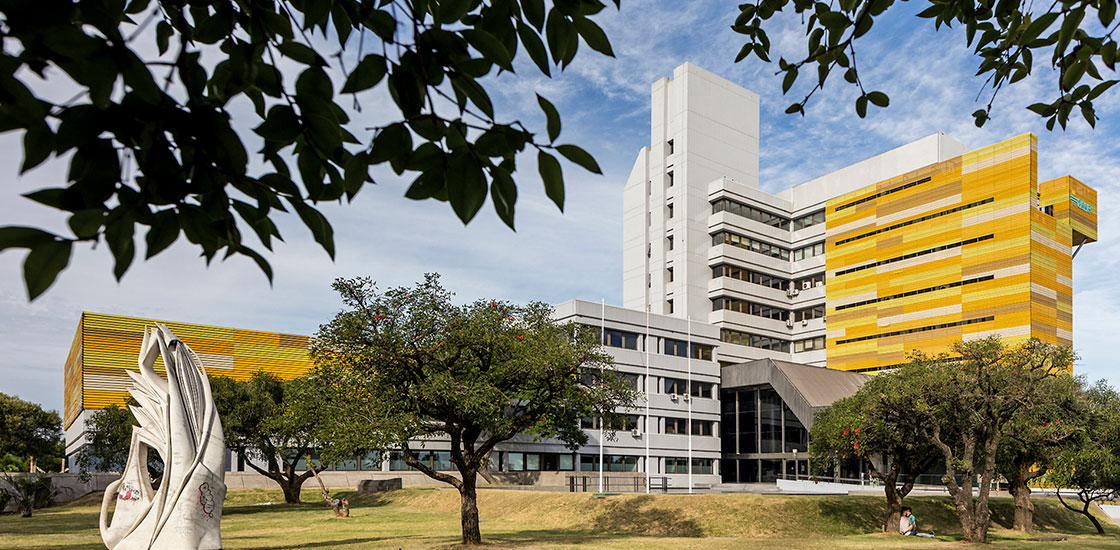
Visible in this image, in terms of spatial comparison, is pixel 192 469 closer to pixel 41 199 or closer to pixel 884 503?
pixel 41 199

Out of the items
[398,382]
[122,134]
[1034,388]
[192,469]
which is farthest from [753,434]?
[122,134]

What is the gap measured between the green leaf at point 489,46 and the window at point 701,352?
208 feet

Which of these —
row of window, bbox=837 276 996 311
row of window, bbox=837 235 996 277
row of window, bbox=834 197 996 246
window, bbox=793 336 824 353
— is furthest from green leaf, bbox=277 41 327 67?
Result: window, bbox=793 336 824 353

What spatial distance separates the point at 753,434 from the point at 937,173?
93.7ft

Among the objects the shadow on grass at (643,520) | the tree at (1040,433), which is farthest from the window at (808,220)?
the shadow on grass at (643,520)

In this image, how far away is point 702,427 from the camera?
211 feet

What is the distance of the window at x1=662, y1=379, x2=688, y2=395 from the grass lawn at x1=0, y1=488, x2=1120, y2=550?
24551mm

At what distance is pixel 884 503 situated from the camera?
34.9 metres

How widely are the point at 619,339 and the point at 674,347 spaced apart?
5918mm

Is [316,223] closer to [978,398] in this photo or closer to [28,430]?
[978,398]

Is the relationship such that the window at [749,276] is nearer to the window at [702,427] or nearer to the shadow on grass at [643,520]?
the window at [702,427]

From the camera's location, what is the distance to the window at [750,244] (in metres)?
75.8

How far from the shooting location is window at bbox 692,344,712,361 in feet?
213

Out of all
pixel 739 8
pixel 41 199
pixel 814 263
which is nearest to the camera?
pixel 41 199
